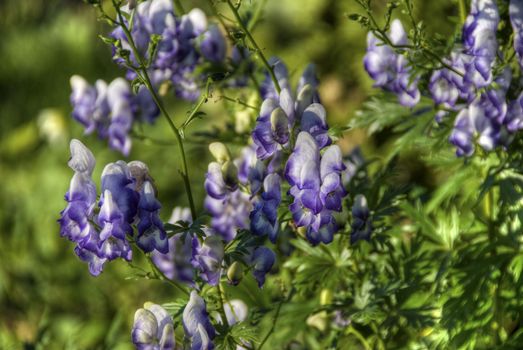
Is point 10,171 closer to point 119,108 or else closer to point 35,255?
point 35,255

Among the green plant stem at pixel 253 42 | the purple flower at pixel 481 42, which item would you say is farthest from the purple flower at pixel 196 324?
the purple flower at pixel 481 42

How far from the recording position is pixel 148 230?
1.77 meters

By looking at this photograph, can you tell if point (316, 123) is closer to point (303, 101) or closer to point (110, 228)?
point (303, 101)

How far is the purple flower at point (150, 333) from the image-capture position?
1.70m

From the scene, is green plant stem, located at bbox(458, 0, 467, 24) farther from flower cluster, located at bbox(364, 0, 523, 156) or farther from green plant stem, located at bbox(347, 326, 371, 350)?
green plant stem, located at bbox(347, 326, 371, 350)

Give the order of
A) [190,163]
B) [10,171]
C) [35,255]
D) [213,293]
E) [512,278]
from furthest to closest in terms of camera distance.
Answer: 1. [10,171]
2. [190,163]
3. [35,255]
4. [512,278]
5. [213,293]

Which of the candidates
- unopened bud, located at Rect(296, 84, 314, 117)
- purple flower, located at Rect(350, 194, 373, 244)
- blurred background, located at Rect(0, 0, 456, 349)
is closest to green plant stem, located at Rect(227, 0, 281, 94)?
unopened bud, located at Rect(296, 84, 314, 117)

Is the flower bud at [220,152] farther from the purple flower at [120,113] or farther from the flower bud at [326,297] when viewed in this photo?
the purple flower at [120,113]

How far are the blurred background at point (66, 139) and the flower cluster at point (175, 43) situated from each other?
27 cm

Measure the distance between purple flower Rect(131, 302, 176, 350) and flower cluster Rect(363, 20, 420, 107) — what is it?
972 millimetres

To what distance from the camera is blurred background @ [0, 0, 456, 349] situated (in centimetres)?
418

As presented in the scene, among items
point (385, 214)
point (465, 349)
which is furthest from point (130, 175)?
point (465, 349)

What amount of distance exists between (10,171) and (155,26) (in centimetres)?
350

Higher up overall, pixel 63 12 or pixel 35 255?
pixel 63 12
